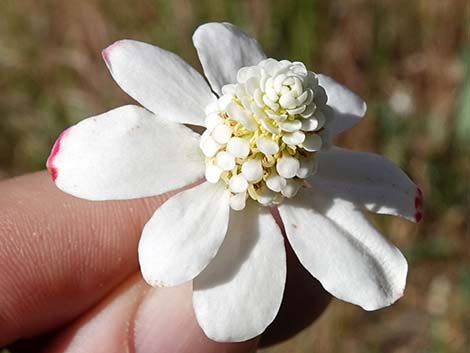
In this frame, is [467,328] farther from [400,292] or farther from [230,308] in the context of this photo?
[230,308]

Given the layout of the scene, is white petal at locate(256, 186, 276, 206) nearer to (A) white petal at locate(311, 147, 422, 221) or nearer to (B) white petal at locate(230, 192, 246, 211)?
(B) white petal at locate(230, 192, 246, 211)

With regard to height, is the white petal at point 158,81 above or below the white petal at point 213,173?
above

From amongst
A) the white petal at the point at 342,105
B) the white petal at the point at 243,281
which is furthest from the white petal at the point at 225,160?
the white petal at the point at 342,105

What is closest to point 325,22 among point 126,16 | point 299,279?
point 126,16

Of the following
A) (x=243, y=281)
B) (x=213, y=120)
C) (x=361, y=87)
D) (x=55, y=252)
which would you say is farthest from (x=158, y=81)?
(x=361, y=87)

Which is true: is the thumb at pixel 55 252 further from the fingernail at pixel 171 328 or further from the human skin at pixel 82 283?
the fingernail at pixel 171 328

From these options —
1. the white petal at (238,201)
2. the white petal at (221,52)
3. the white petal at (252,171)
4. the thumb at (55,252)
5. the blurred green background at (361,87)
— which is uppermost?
the white petal at (221,52)

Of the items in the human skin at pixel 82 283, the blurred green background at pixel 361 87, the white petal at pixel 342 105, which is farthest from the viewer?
the blurred green background at pixel 361 87
